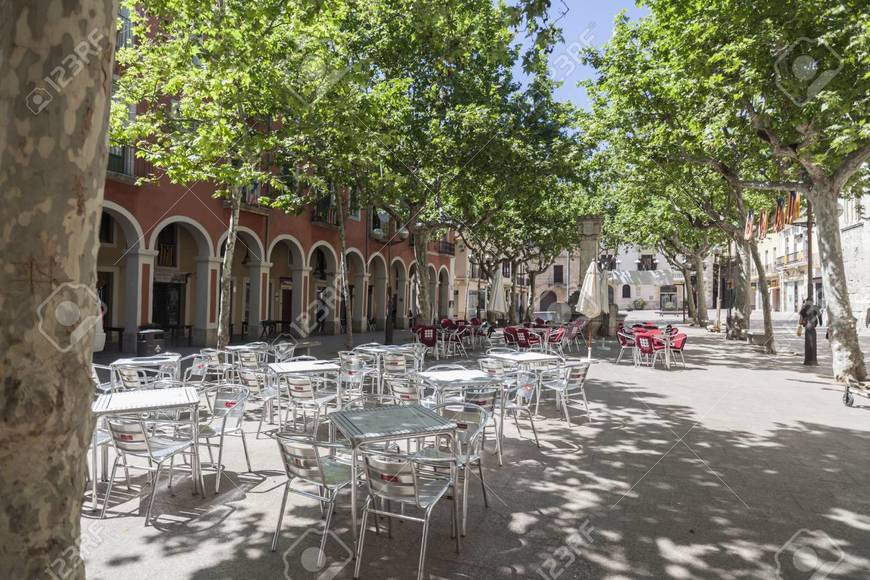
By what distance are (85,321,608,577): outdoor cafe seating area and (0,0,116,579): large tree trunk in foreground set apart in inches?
67.8

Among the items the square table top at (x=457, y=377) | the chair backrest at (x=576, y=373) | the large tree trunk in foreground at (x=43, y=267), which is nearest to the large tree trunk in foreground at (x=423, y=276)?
the chair backrest at (x=576, y=373)

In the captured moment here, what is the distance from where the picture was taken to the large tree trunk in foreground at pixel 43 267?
1937mm

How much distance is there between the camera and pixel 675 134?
11.9 meters

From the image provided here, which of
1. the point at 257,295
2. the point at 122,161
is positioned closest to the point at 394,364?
the point at 122,161

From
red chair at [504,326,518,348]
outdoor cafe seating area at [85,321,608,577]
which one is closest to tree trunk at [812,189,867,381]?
outdoor cafe seating area at [85,321,608,577]

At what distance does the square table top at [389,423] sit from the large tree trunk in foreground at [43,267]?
1.83 m

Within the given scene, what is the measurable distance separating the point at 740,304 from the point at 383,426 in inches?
919

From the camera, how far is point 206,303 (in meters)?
17.8

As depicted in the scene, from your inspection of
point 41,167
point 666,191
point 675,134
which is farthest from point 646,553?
point 666,191

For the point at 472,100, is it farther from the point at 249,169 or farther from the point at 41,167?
the point at 41,167

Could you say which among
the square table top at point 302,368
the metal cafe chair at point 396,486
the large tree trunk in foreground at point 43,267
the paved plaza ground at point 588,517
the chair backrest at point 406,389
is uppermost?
the large tree trunk in foreground at point 43,267

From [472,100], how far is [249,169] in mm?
8412

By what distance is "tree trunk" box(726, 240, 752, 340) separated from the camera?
21.9 meters

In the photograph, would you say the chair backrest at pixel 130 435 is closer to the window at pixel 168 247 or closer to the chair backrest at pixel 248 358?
the chair backrest at pixel 248 358
